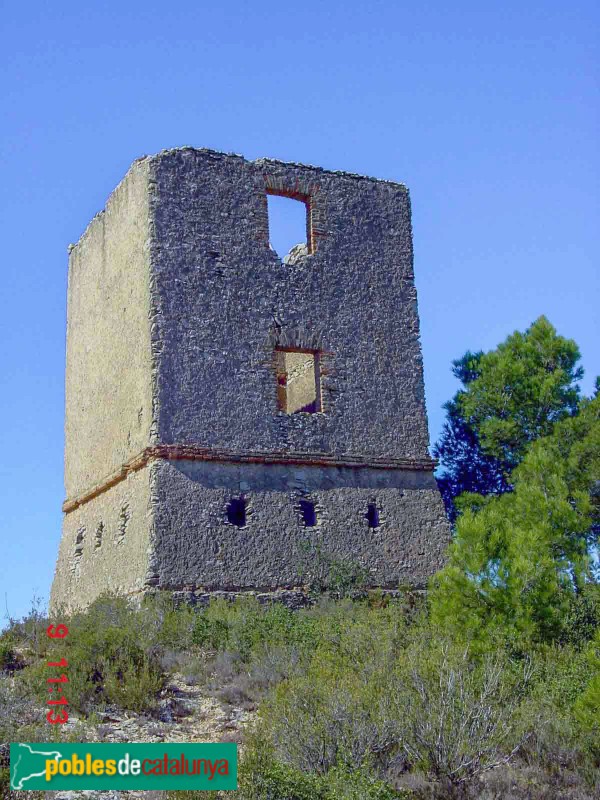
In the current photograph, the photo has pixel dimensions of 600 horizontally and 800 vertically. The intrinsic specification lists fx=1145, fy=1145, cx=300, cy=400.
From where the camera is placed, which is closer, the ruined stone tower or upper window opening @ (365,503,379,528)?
the ruined stone tower

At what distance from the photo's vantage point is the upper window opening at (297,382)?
1881cm

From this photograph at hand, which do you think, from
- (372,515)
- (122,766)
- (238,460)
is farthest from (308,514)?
(122,766)

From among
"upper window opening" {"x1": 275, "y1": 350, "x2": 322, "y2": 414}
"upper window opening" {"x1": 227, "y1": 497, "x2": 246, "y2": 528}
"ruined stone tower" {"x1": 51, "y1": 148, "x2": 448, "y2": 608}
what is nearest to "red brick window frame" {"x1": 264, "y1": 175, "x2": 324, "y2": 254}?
"ruined stone tower" {"x1": 51, "y1": 148, "x2": 448, "y2": 608}

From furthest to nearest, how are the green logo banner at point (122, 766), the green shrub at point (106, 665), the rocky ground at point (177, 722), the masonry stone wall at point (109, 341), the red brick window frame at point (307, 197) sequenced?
the red brick window frame at point (307, 197)
the masonry stone wall at point (109, 341)
the green shrub at point (106, 665)
the rocky ground at point (177, 722)
the green logo banner at point (122, 766)

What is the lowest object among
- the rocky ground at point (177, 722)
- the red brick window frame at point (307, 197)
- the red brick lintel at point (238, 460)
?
the rocky ground at point (177, 722)

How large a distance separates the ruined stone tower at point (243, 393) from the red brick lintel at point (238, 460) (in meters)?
0.03

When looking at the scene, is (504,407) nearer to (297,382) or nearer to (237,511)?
(297,382)

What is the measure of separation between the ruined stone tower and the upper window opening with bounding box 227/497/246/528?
0.08ft

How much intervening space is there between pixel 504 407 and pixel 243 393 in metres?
5.93

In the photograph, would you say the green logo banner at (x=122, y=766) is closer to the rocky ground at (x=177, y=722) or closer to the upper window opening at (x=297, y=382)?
the rocky ground at (x=177, y=722)

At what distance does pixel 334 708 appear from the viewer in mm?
10805

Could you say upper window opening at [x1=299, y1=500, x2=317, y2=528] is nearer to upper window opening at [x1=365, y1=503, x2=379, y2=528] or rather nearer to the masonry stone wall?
upper window opening at [x1=365, y1=503, x2=379, y2=528]

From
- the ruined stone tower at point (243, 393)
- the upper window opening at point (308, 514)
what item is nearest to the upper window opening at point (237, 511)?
the ruined stone tower at point (243, 393)

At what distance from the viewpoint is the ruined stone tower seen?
636 inches
